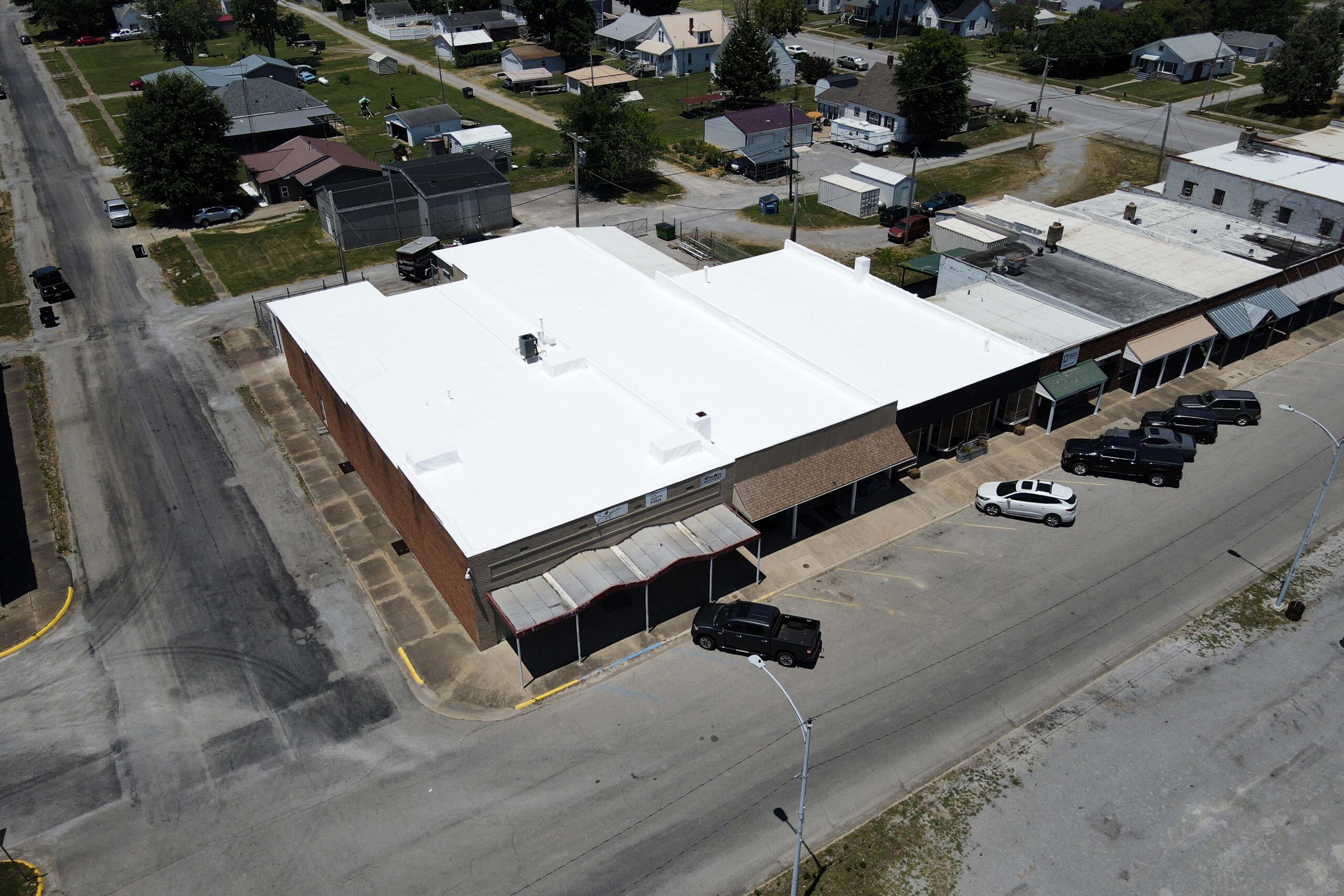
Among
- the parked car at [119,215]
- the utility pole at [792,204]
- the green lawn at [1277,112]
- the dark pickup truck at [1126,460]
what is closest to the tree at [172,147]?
the parked car at [119,215]

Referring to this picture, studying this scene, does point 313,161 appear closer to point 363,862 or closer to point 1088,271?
point 1088,271

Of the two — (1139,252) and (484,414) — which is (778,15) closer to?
(1139,252)

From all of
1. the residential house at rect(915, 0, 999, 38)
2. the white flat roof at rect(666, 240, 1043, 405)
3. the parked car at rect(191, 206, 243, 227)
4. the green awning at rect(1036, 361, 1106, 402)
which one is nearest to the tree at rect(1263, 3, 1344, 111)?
the residential house at rect(915, 0, 999, 38)

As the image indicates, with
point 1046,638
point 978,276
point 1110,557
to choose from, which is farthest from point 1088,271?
point 1046,638

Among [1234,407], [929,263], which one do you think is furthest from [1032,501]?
[929,263]

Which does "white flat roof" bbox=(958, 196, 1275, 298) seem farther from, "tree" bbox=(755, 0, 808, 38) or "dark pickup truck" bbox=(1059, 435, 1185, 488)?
"tree" bbox=(755, 0, 808, 38)

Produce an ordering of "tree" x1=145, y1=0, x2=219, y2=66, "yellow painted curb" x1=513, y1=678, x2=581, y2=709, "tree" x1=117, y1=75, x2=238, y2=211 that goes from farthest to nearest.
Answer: "tree" x1=145, y1=0, x2=219, y2=66, "tree" x1=117, y1=75, x2=238, y2=211, "yellow painted curb" x1=513, y1=678, x2=581, y2=709
